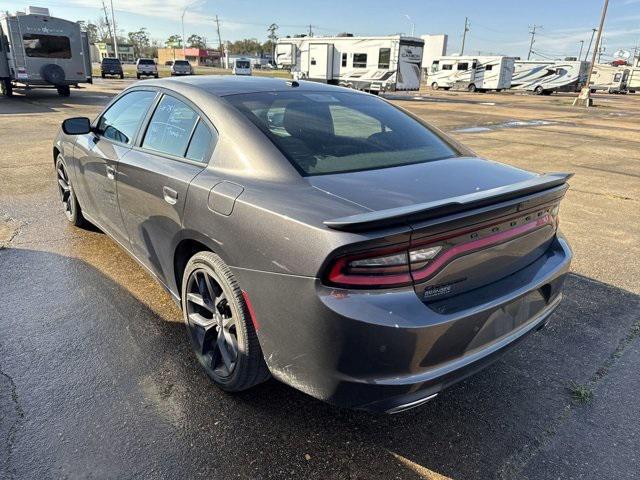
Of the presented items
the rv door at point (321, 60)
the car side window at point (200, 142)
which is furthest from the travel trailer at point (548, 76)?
the car side window at point (200, 142)

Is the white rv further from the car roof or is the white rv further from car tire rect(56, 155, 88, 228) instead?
car tire rect(56, 155, 88, 228)

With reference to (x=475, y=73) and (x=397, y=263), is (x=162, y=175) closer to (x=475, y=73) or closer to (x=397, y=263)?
(x=397, y=263)

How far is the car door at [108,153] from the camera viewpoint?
10.9 ft

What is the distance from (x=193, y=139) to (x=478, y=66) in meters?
45.0

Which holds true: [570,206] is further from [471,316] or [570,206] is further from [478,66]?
[478,66]

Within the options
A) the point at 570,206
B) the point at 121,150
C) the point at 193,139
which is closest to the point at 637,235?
the point at 570,206

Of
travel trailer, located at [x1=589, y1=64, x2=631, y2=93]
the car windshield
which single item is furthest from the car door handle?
travel trailer, located at [x1=589, y1=64, x2=631, y2=93]

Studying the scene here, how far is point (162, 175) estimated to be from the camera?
8.88ft

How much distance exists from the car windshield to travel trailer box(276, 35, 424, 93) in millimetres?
25520

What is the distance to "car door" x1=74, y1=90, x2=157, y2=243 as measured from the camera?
3.32m

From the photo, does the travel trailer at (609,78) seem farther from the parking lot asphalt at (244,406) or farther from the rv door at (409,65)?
the parking lot asphalt at (244,406)

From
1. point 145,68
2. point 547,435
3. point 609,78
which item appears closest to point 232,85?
point 547,435

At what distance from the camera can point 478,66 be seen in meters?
42.3

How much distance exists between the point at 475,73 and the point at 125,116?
4436 centimetres
